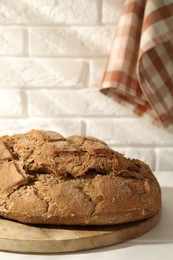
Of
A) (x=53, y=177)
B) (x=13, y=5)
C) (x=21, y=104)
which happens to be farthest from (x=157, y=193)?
(x=13, y=5)

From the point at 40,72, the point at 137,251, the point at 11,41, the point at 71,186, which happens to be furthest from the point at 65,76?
the point at 137,251

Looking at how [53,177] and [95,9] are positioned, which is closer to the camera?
[53,177]

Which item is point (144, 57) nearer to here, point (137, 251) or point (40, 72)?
point (40, 72)

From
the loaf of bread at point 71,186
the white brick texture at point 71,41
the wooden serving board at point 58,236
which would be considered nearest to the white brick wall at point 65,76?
the white brick texture at point 71,41

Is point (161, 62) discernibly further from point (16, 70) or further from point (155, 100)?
point (16, 70)

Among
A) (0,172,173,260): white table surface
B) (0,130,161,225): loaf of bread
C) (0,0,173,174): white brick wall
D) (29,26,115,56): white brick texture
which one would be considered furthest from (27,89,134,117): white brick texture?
(0,172,173,260): white table surface

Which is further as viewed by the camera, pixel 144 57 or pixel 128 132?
pixel 128 132

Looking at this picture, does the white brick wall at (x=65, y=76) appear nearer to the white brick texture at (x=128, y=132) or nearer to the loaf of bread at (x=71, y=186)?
the white brick texture at (x=128, y=132)
